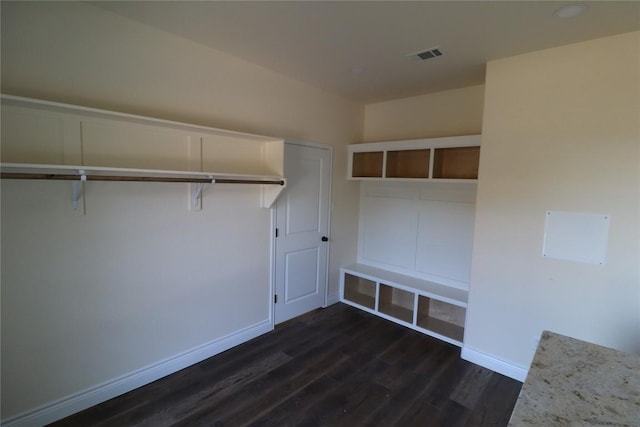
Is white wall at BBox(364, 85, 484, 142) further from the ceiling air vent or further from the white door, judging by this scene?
the ceiling air vent

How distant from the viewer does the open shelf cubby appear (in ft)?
10.8

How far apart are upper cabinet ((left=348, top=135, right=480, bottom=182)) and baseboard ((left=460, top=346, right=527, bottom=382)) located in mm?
1634

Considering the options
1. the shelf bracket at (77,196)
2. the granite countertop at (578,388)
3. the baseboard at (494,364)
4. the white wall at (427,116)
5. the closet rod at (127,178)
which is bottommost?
the baseboard at (494,364)

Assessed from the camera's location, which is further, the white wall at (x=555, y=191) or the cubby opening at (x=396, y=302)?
the cubby opening at (x=396, y=302)

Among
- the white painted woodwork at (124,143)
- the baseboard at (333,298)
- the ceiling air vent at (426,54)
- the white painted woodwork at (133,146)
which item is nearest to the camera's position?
the white painted woodwork at (124,143)

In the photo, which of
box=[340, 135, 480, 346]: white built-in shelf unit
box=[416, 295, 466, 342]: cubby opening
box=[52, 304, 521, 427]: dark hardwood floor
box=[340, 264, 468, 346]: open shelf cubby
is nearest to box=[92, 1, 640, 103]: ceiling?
box=[340, 135, 480, 346]: white built-in shelf unit

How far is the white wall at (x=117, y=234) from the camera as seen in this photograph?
1830 mm

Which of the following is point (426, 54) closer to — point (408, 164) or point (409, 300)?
point (408, 164)

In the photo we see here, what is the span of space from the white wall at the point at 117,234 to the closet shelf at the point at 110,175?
104 millimetres

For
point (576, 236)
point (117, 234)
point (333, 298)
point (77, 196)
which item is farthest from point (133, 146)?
point (576, 236)

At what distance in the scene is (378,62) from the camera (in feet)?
8.94

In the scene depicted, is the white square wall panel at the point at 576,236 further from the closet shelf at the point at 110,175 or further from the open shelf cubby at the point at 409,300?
the closet shelf at the point at 110,175

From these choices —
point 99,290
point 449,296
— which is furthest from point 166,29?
point 449,296

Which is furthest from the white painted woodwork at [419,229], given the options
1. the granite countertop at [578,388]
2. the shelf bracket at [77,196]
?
the shelf bracket at [77,196]
